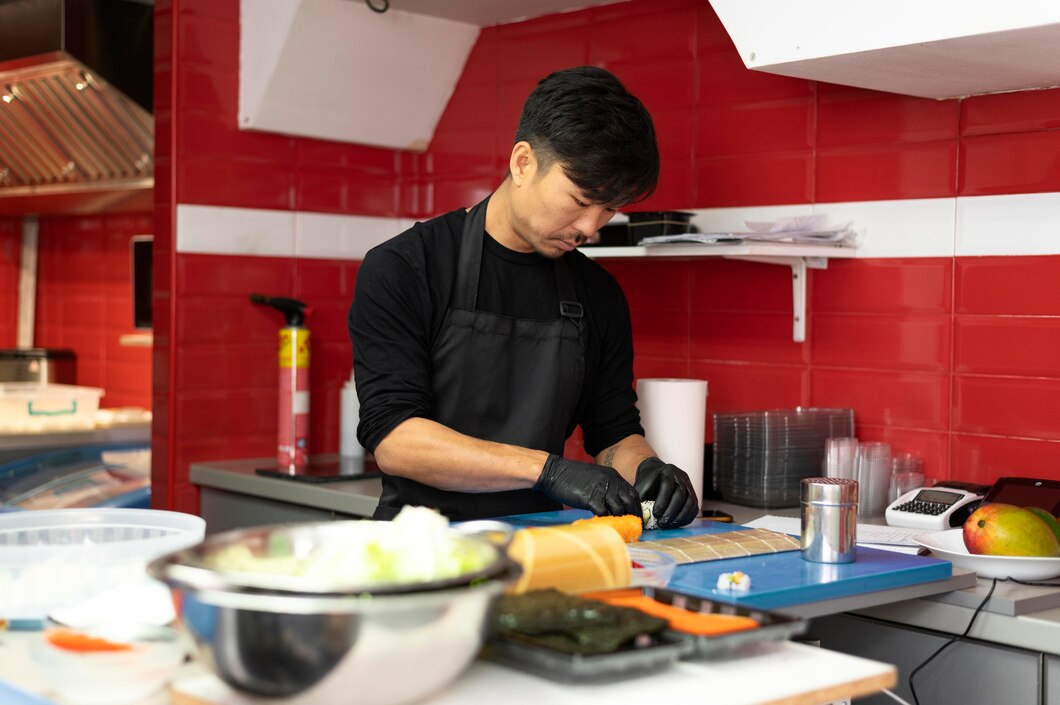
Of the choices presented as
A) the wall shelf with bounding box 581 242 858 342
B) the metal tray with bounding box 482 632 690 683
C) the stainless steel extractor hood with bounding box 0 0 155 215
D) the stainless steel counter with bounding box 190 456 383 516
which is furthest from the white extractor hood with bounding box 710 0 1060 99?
the stainless steel extractor hood with bounding box 0 0 155 215

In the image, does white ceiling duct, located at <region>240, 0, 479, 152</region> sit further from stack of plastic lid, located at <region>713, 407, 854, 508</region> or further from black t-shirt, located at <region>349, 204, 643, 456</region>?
stack of plastic lid, located at <region>713, 407, 854, 508</region>

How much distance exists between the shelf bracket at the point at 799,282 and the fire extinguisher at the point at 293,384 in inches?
52.4

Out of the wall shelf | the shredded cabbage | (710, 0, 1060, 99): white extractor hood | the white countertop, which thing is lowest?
the white countertop

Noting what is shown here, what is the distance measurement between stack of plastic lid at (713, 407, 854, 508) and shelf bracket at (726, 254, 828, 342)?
0.22 metres

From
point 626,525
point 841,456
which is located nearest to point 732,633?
point 626,525

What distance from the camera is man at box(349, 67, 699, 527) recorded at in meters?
2.21

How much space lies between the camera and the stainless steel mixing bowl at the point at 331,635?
1121 mm

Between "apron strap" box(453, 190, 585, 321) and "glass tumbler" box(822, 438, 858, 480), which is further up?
"apron strap" box(453, 190, 585, 321)

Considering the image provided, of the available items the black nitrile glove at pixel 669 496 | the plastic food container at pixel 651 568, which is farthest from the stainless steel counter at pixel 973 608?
the black nitrile glove at pixel 669 496

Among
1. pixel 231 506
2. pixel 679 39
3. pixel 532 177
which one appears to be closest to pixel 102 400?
pixel 231 506

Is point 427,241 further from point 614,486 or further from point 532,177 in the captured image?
point 614,486

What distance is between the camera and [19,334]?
18.6ft

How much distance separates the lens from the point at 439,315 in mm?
2426

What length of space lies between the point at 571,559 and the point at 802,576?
0.49 m
